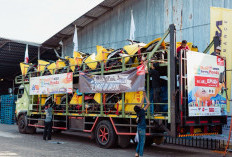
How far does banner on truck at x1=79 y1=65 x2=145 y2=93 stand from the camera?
9203 mm

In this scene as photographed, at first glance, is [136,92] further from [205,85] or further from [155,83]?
[205,85]

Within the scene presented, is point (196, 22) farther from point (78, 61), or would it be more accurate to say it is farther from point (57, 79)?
point (57, 79)

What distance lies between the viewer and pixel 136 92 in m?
9.55

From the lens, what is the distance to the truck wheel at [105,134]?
9859mm

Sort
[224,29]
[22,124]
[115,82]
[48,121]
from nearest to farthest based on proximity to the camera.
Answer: [115,82] < [224,29] < [48,121] < [22,124]


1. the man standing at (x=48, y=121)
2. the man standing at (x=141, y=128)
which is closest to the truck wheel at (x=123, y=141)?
the man standing at (x=141, y=128)

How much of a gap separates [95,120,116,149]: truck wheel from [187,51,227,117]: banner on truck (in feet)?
9.78

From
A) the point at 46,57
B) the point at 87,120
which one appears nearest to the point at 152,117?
the point at 87,120

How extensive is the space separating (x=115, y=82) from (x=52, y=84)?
4.21 metres

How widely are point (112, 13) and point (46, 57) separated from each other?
41.8ft

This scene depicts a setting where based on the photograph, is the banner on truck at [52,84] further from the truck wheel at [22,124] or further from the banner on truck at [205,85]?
the banner on truck at [205,85]

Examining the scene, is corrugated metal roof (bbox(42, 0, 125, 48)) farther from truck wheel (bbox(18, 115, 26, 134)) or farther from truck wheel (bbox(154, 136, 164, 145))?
truck wheel (bbox(154, 136, 164, 145))

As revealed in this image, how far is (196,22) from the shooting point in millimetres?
13648

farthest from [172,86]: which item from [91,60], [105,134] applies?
[91,60]
